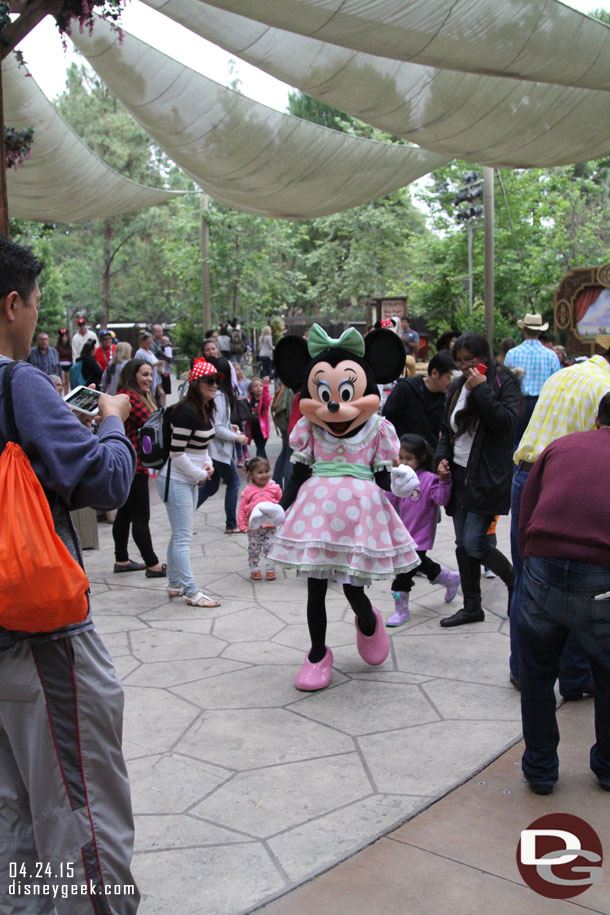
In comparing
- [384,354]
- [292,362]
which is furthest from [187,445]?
[384,354]

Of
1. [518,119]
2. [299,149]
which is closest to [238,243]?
[299,149]

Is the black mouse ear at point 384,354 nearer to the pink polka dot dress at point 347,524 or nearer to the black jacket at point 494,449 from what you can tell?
the pink polka dot dress at point 347,524

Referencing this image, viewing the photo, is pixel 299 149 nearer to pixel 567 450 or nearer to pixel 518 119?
pixel 518 119

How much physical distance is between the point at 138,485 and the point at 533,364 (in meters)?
4.48

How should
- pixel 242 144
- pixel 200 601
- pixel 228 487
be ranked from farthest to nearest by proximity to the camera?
pixel 242 144, pixel 228 487, pixel 200 601

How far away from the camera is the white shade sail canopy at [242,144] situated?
32.3 feet

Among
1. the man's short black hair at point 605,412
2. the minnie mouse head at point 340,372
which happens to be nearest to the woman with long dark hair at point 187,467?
the minnie mouse head at point 340,372

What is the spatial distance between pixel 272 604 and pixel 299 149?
636 centimetres

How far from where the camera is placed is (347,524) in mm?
4668

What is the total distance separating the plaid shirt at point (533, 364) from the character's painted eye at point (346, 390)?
492cm

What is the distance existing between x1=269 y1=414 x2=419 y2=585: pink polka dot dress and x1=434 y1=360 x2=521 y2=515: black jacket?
26.2 inches

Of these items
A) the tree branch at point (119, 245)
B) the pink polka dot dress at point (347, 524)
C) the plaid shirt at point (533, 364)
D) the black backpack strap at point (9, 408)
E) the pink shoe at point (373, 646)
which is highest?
the tree branch at point (119, 245)

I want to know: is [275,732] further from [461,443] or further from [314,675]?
[461,443]

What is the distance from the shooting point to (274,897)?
291 cm
